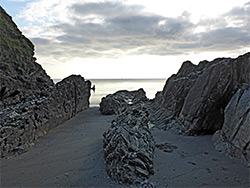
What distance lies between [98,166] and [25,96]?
12.5m

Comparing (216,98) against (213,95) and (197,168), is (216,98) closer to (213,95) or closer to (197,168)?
(213,95)

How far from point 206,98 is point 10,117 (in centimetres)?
931

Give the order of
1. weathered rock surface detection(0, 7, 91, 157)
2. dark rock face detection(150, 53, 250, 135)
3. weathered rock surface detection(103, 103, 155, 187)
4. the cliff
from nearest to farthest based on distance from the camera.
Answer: weathered rock surface detection(103, 103, 155, 187)
weathered rock surface detection(0, 7, 91, 157)
the cliff
dark rock face detection(150, 53, 250, 135)

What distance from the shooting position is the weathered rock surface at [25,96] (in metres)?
8.36

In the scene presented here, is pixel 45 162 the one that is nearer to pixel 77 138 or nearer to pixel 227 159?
pixel 77 138

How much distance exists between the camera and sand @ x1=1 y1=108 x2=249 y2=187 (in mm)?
5918

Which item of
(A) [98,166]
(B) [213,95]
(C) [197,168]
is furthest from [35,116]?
(B) [213,95]

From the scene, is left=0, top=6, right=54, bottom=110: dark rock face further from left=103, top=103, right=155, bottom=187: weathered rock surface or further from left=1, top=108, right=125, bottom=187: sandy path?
left=103, top=103, right=155, bottom=187: weathered rock surface

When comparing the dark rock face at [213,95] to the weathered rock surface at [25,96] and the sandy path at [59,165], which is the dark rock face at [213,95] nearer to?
A: the sandy path at [59,165]

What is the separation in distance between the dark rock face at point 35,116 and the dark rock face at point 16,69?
3188 mm

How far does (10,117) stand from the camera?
28.2 ft

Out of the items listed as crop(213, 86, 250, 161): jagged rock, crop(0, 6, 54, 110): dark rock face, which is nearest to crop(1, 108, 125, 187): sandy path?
crop(213, 86, 250, 161): jagged rock

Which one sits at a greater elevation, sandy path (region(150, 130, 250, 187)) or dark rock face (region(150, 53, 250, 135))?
dark rock face (region(150, 53, 250, 135))

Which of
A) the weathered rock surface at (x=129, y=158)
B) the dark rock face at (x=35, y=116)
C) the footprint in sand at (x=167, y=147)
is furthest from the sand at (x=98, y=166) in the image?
the dark rock face at (x=35, y=116)
